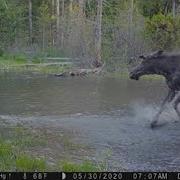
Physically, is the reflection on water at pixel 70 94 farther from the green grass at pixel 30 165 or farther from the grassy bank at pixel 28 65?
the green grass at pixel 30 165

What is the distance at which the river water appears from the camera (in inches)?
359

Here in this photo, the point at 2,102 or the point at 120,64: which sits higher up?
the point at 2,102

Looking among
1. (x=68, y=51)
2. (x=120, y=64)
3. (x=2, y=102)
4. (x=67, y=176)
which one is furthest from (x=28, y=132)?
(x=68, y=51)

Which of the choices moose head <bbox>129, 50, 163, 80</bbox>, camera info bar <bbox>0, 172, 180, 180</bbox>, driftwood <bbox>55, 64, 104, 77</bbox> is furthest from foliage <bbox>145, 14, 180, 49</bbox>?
camera info bar <bbox>0, 172, 180, 180</bbox>

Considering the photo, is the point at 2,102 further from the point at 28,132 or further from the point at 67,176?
the point at 67,176

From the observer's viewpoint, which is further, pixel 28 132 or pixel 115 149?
pixel 28 132

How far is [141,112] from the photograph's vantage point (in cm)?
1445

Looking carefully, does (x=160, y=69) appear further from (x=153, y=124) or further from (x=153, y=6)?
(x=153, y=6)

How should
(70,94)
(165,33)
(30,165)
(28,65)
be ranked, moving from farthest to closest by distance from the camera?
(28,65), (165,33), (70,94), (30,165)

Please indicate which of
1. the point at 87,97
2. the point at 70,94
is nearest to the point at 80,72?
the point at 70,94

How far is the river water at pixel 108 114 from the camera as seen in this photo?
912 centimetres

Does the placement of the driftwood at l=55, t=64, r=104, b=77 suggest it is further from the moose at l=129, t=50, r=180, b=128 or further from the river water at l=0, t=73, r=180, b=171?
the moose at l=129, t=50, r=180, b=128

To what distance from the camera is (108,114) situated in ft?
45.2

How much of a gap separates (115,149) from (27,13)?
138ft
